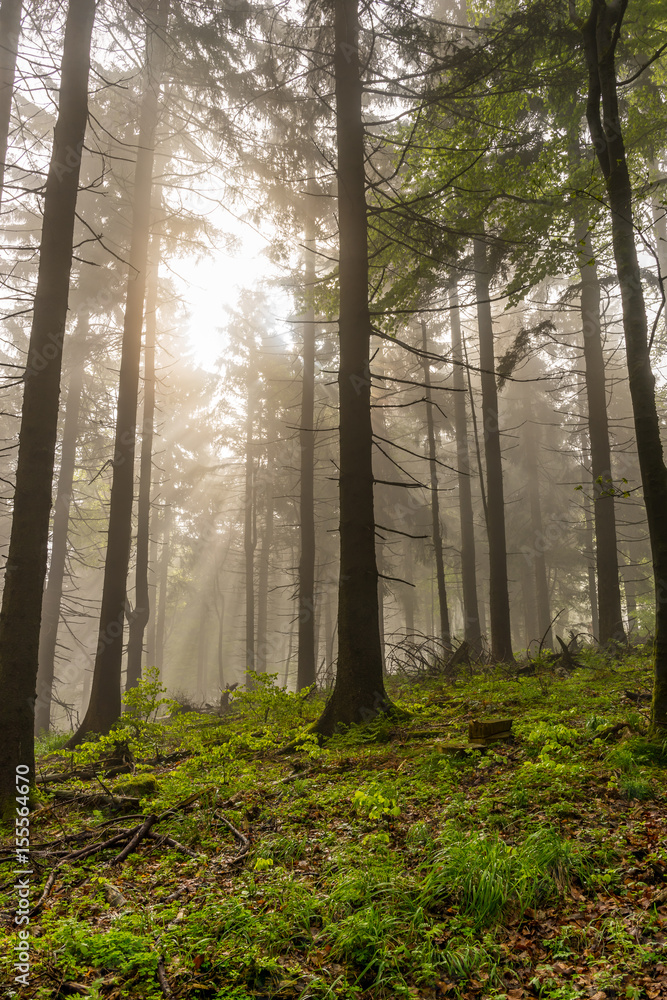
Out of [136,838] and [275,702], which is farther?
[275,702]

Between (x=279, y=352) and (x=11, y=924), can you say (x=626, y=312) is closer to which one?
(x=11, y=924)

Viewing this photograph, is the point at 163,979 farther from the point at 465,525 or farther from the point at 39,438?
the point at 465,525

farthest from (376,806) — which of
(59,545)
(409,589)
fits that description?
(409,589)

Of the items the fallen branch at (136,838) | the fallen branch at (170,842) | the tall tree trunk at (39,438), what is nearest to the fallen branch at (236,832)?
the fallen branch at (170,842)

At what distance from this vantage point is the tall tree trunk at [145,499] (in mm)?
13024

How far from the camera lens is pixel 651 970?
240 cm

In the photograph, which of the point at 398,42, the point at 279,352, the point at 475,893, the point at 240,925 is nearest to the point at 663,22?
the point at 398,42

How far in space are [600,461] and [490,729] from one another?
8.45m

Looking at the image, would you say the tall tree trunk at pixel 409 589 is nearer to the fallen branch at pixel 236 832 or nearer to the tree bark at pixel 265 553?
the tree bark at pixel 265 553

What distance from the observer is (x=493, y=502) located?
12562 millimetres

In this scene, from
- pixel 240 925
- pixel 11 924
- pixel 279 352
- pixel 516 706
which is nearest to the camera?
pixel 240 925

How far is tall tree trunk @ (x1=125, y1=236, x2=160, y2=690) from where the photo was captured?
1302cm

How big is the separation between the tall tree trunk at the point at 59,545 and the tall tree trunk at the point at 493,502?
1141 cm

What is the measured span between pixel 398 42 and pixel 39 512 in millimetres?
8287
